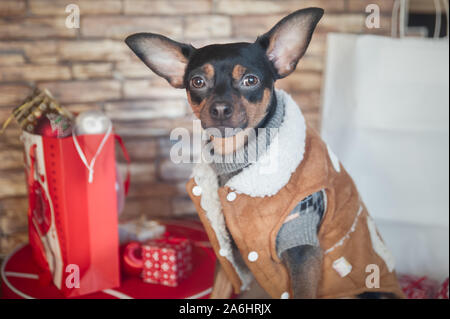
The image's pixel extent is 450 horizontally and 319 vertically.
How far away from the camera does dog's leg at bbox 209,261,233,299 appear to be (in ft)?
4.05

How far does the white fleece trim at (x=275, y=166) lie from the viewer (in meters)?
1.04

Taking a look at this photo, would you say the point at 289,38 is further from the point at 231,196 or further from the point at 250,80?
the point at 231,196

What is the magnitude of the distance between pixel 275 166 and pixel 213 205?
0.68 feet

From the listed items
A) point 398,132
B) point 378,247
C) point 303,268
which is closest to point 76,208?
point 303,268

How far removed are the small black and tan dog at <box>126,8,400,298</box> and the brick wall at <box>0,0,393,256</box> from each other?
0.62m

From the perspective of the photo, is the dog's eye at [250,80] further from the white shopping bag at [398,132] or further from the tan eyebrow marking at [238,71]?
the white shopping bag at [398,132]

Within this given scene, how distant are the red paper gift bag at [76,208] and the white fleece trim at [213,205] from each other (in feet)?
0.83

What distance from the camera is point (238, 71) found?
0.99m

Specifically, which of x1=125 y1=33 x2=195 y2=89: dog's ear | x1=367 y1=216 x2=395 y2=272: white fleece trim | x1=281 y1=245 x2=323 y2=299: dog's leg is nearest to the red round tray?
x1=281 y1=245 x2=323 y2=299: dog's leg

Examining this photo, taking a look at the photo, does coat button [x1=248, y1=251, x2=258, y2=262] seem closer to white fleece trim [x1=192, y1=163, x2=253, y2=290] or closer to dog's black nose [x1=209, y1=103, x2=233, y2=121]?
white fleece trim [x1=192, y1=163, x2=253, y2=290]

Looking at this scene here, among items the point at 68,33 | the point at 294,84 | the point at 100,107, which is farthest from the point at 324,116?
the point at 68,33

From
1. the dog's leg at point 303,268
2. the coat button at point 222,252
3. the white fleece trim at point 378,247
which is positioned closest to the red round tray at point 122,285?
the coat button at point 222,252

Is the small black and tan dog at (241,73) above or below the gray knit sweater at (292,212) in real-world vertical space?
above
